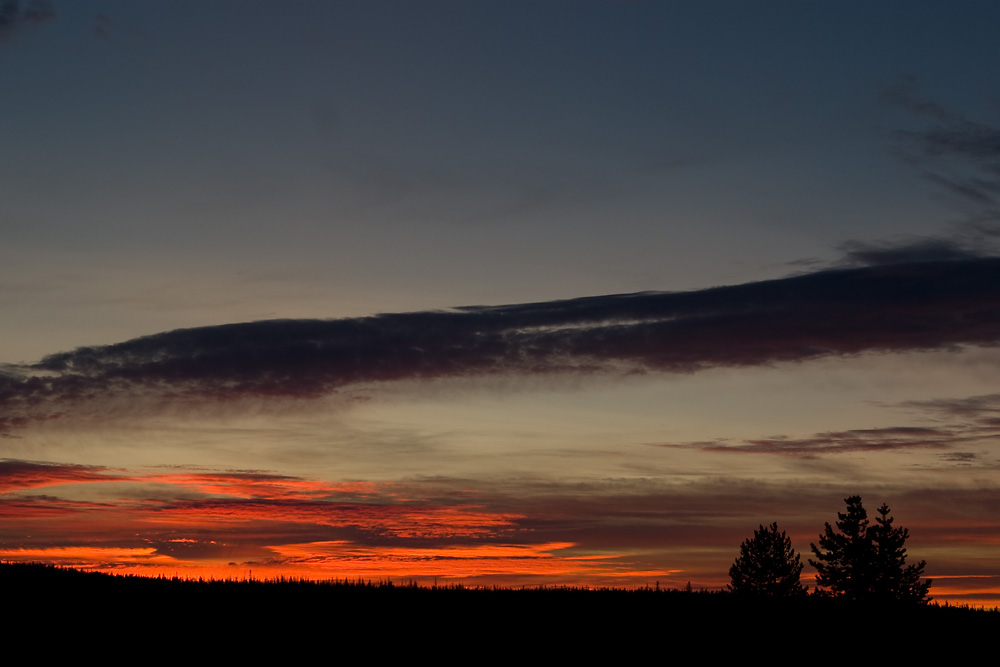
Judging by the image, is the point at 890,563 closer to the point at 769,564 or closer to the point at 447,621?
the point at 769,564

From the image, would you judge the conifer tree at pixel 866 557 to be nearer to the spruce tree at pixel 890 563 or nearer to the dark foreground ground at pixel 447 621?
the spruce tree at pixel 890 563

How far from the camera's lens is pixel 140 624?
79.9ft

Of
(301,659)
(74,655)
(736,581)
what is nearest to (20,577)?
(74,655)

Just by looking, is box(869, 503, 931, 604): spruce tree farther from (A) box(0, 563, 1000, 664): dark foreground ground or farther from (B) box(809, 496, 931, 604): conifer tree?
(A) box(0, 563, 1000, 664): dark foreground ground

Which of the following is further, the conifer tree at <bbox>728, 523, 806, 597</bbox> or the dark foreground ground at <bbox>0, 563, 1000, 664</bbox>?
the conifer tree at <bbox>728, 523, 806, 597</bbox>

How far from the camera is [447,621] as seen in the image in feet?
84.5

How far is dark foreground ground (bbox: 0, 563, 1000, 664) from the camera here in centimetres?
2289

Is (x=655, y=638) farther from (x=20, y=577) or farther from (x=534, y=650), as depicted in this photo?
(x=20, y=577)

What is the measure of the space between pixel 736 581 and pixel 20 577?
59314mm

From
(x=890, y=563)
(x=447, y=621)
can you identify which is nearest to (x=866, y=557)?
(x=890, y=563)

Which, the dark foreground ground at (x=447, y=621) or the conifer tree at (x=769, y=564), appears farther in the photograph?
the conifer tree at (x=769, y=564)

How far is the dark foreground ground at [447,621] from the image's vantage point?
22.9 metres

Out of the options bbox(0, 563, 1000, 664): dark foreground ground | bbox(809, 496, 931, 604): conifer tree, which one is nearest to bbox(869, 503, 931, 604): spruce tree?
bbox(809, 496, 931, 604): conifer tree

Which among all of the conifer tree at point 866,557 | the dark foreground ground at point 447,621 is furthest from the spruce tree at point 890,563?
the dark foreground ground at point 447,621
